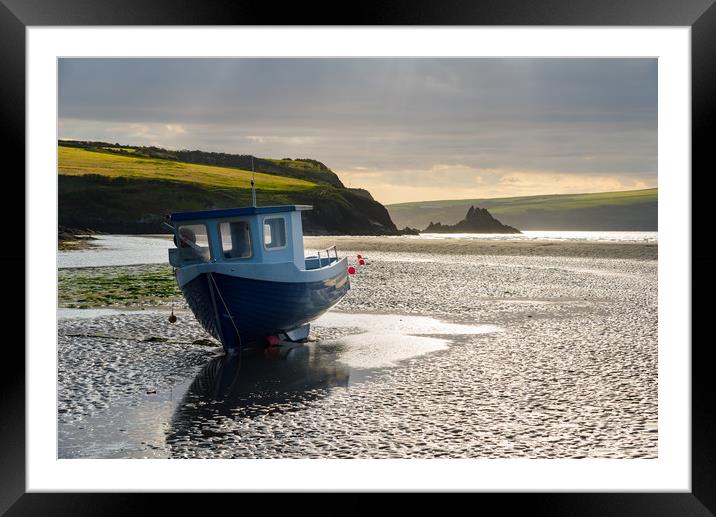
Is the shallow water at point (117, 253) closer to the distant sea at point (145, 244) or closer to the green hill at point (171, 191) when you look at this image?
the distant sea at point (145, 244)

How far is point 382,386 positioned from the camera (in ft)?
36.4

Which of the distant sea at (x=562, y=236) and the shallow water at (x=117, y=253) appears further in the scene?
the distant sea at (x=562, y=236)

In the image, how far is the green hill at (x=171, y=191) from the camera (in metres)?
52.8

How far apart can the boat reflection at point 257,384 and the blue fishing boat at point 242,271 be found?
0.65m

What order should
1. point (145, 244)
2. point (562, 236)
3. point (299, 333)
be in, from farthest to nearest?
point (562, 236) → point (145, 244) → point (299, 333)

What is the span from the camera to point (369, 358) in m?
12.9

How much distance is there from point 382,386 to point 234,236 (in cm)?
394

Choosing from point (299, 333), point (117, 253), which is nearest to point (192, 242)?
point (299, 333)

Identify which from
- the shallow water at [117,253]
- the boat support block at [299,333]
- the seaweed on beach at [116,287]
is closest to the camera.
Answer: the boat support block at [299,333]

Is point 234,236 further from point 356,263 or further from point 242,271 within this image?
point 356,263
